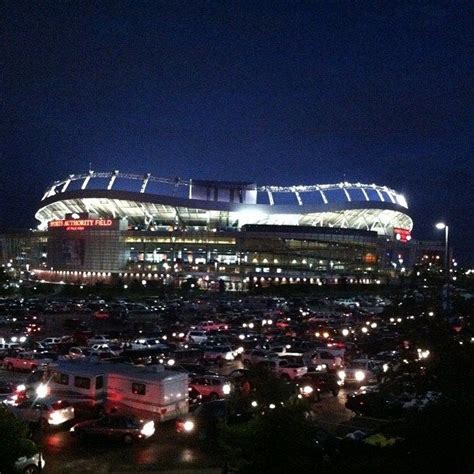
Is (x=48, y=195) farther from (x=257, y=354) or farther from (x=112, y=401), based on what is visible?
(x=112, y=401)

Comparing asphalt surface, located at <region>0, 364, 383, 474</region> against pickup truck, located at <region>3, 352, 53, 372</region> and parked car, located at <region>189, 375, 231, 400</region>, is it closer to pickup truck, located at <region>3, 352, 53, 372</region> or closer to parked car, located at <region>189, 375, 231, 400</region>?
parked car, located at <region>189, 375, 231, 400</region>

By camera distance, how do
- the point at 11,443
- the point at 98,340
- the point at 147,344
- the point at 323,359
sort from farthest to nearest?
the point at 98,340 → the point at 147,344 → the point at 323,359 → the point at 11,443

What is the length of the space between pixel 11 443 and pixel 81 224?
2704 inches

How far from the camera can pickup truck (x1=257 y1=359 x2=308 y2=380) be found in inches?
701

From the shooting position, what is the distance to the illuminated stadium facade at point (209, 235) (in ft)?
233

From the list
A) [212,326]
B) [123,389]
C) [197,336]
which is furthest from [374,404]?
[212,326]

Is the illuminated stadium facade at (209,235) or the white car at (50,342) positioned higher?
the illuminated stadium facade at (209,235)

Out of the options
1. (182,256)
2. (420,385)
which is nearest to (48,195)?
(182,256)

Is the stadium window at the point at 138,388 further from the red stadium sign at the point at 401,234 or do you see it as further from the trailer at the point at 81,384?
the red stadium sign at the point at 401,234

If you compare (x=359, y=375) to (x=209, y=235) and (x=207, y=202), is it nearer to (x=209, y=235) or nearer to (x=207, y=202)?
(x=209, y=235)

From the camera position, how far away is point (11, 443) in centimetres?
705

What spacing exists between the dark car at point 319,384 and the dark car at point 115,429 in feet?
16.1

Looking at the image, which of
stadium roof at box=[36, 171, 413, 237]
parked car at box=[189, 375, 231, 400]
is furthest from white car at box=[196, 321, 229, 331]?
stadium roof at box=[36, 171, 413, 237]

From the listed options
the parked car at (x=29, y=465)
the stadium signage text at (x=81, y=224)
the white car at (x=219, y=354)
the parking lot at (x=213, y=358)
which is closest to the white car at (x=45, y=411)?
the parking lot at (x=213, y=358)
